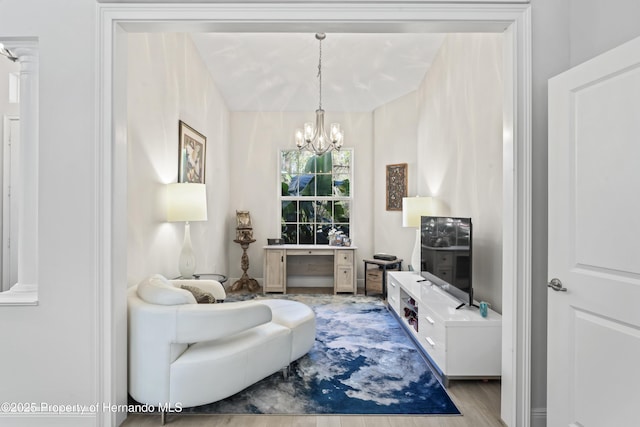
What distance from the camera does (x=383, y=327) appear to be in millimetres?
3645

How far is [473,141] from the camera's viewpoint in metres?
3.36

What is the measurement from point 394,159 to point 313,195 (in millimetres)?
1423

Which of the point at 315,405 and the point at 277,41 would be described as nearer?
the point at 315,405

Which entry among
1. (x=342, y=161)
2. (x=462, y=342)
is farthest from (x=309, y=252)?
(x=462, y=342)

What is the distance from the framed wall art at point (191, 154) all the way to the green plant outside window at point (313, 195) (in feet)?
5.66

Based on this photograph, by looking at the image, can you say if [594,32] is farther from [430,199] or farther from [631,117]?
[430,199]

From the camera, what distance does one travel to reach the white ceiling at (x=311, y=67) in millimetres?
3975

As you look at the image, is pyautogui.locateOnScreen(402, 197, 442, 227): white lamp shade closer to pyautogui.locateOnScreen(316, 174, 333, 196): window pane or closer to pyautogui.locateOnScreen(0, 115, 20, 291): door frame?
pyautogui.locateOnScreen(316, 174, 333, 196): window pane

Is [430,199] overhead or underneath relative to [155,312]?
overhead

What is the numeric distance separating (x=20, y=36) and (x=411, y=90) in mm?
4404

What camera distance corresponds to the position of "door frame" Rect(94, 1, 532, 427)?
1.90 metres

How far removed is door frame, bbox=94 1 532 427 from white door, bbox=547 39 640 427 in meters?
0.14

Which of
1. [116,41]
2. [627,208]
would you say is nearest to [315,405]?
[627,208]

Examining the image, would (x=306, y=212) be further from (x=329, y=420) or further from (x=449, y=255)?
(x=329, y=420)
